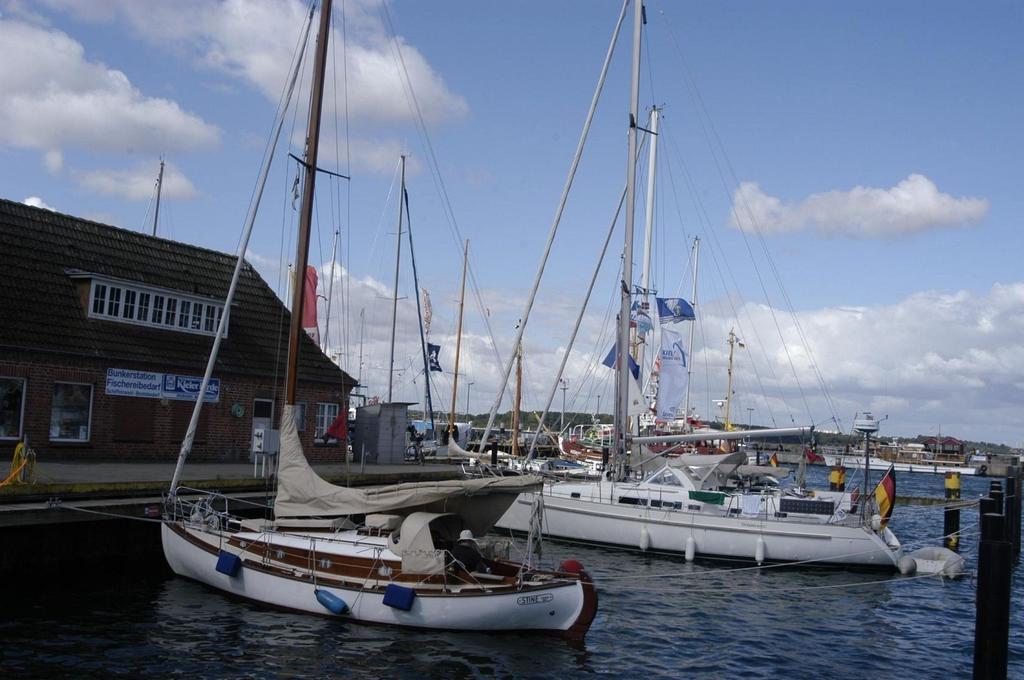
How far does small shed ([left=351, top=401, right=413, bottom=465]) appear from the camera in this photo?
3731 cm

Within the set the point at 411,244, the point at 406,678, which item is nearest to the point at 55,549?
the point at 406,678

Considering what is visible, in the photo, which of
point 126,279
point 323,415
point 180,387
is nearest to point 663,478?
point 323,415

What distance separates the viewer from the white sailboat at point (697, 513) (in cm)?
2559

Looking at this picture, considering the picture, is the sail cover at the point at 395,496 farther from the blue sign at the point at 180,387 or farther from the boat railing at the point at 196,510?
the blue sign at the point at 180,387

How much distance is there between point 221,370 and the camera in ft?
101

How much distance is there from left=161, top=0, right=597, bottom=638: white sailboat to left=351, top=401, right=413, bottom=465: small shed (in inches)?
642

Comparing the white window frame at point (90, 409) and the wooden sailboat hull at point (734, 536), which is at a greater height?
the white window frame at point (90, 409)

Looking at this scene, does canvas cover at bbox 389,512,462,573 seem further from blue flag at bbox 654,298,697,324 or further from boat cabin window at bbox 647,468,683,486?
blue flag at bbox 654,298,697,324

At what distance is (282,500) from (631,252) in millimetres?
15411

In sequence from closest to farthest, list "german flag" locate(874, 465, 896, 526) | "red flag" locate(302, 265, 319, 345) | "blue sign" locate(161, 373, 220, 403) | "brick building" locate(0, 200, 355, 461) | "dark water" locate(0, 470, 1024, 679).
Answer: "dark water" locate(0, 470, 1024, 679)
"brick building" locate(0, 200, 355, 461)
"german flag" locate(874, 465, 896, 526)
"blue sign" locate(161, 373, 220, 403)
"red flag" locate(302, 265, 319, 345)

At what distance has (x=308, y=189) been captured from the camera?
21219 mm

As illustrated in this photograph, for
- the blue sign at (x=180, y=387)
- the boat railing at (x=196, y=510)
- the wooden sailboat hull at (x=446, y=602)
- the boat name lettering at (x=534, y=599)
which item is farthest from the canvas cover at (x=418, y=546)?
the blue sign at (x=180, y=387)

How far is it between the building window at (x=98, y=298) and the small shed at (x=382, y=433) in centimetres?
1219

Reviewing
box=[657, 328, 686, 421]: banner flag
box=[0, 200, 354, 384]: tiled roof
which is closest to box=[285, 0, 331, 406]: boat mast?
box=[0, 200, 354, 384]: tiled roof
